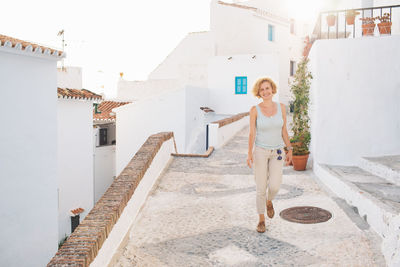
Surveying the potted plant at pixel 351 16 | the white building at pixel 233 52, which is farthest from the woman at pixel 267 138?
the white building at pixel 233 52

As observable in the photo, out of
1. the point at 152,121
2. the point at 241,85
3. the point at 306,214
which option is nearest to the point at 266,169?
the point at 306,214

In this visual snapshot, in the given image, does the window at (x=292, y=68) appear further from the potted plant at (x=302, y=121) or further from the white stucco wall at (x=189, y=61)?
the potted plant at (x=302, y=121)

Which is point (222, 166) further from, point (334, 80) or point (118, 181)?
point (118, 181)

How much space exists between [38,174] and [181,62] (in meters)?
21.6

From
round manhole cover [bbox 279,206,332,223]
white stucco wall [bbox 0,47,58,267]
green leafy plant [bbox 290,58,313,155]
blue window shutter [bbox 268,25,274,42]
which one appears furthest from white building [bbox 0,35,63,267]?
blue window shutter [bbox 268,25,274,42]

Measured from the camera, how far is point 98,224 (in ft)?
11.9

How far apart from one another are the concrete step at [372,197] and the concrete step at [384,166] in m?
0.09

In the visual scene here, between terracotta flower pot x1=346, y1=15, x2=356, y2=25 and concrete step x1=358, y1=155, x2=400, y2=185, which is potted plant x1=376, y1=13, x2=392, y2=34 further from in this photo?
concrete step x1=358, y1=155, x2=400, y2=185

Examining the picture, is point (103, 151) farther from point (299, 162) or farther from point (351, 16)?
point (351, 16)

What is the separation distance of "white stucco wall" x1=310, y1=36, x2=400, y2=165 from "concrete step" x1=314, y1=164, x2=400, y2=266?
55 centimetres

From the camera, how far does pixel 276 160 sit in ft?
13.6

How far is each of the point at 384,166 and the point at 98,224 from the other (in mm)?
4890

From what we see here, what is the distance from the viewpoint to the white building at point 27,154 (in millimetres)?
8305

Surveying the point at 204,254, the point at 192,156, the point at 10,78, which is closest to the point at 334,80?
the point at 192,156
